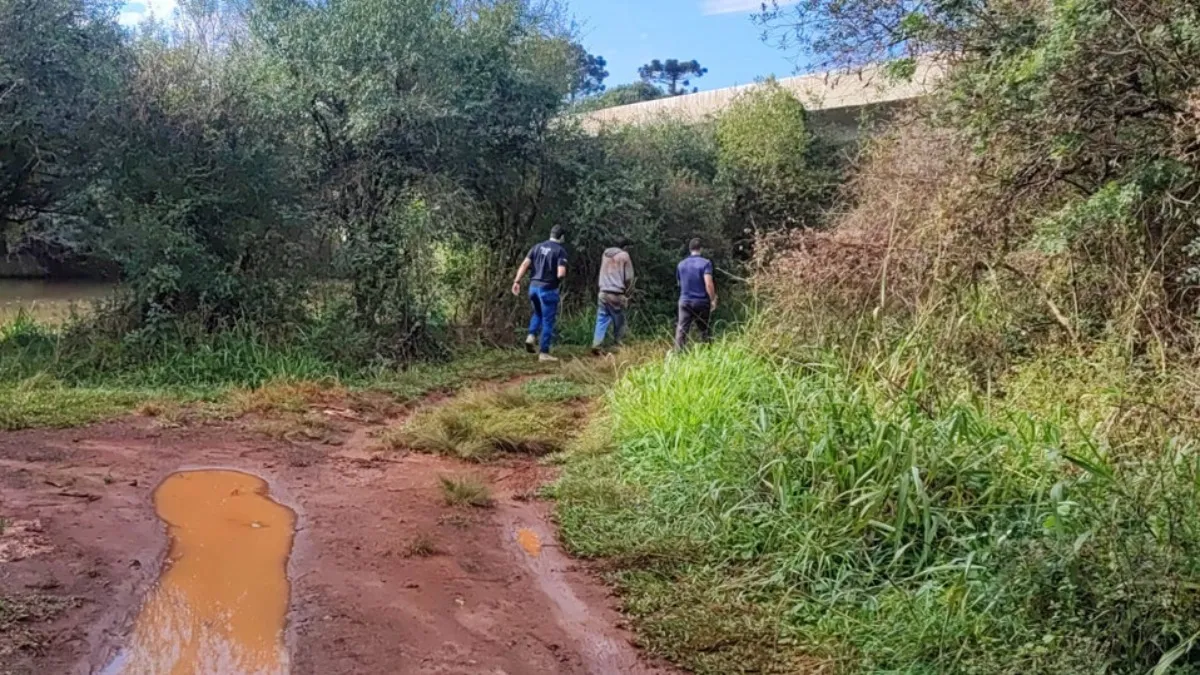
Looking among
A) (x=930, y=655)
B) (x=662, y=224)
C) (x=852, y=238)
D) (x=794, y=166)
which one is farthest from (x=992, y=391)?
(x=794, y=166)

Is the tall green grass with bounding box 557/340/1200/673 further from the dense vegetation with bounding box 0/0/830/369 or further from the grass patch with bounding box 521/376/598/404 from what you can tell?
the dense vegetation with bounding box 0/0/830/369

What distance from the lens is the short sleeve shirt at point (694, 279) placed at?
10.2m

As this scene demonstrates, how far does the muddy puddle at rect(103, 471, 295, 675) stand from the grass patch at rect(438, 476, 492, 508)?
→ 93cm

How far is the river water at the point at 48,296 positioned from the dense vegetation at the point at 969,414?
256 inches

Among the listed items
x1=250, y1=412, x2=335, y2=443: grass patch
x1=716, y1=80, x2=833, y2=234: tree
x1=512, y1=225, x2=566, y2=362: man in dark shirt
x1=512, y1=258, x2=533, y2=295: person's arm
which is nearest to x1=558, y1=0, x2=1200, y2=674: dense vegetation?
x1=250, y1=412, x2=335, y2=443: grass patch

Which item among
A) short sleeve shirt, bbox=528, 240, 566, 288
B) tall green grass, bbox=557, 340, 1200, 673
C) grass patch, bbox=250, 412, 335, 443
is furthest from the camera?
short sleeve shirt, bbox=528, 240, 566, 288

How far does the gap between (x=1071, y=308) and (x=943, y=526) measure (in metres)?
2.53

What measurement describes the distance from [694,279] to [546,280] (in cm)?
185

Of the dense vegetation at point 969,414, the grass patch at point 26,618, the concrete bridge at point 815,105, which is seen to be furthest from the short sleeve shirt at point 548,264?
the grass patch at point 26,618

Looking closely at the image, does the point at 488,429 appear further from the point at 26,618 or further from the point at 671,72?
the point at 671,72

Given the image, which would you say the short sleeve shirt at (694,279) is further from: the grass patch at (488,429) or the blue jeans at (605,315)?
the grass patch at (488,429)

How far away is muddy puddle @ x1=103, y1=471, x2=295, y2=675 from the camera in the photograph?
338 centimetres

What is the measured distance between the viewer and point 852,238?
23.4 feet

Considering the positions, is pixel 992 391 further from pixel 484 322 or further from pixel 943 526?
pixel 484 322
